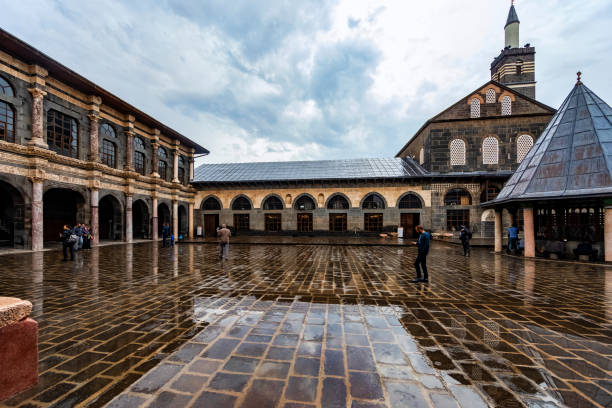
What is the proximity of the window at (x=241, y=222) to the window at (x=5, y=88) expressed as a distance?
1635 centimetres

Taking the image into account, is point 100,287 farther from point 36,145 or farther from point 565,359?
point 36,145

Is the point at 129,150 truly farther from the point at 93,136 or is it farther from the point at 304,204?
the point at 304,204

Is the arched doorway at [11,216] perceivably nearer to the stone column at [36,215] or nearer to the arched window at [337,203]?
the stone column at [36,215]

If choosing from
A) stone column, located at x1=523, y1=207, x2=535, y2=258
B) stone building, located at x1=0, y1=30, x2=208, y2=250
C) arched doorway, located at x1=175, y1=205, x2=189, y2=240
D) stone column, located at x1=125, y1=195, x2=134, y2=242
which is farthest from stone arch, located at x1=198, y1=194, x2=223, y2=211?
stone column, located at x1=523, y1=207, x2=535, y2=258

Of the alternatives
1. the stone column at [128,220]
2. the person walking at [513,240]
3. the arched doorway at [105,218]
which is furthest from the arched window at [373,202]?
the arched doorway at [105,218]

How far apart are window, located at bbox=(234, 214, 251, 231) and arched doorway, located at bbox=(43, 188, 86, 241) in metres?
12.0

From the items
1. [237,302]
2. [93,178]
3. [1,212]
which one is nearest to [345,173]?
[93,178]

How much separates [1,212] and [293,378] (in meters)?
24.0

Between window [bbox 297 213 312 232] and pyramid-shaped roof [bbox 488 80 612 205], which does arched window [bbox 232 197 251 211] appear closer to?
window [bbox 297 213 312 232]

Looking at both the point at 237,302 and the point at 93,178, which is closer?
the point at 237,302

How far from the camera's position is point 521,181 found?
39.8 feet

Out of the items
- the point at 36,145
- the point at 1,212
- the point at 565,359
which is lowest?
the point at 565,359

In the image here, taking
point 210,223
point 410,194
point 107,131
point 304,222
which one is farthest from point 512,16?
point 107,131

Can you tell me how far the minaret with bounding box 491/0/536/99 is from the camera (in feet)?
114
